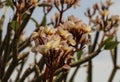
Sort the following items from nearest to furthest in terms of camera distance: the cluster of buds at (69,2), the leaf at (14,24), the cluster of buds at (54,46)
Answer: the cluster of buds at (54,46), the leaf at (14,24), the cluster of buds at (69,2)

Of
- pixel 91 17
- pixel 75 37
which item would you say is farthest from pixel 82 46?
pixel 91 17

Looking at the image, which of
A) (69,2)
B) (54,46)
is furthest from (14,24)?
(54,46)

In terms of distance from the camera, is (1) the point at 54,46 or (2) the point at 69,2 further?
Result: (2) the point at 69,2

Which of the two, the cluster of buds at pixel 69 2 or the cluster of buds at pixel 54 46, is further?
the cluster of buds at pixel 69 2

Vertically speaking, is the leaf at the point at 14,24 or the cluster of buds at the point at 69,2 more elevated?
the leaf at the point at 14,24


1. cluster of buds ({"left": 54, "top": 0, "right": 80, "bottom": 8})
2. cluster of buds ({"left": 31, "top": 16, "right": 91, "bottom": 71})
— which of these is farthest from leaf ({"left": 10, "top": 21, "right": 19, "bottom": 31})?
cluster of buds ({"left": 31, "top": 16, "right": 91, "bottom": 71})

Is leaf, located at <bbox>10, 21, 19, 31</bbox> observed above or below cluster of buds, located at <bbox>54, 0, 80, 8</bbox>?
above

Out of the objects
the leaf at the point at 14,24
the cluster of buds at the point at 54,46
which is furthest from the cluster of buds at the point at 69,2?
the cluster of buds at the point at 54,46

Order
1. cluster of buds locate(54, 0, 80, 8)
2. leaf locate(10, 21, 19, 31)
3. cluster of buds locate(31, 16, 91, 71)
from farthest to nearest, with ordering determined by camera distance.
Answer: cluster of buds locate(54, 0, 80, 8)
leaf locate(10, 21, 19, 31)
cluster of buds locate(31, 16, 91, 71)

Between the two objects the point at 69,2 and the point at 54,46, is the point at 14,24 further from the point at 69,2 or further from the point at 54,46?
the point at 54,46

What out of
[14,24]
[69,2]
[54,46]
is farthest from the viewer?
[69,2]

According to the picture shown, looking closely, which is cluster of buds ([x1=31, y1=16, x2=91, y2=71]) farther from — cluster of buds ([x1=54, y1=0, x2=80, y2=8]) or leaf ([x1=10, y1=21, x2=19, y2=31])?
cluster of buds ([x1=54, y1=0, x2=80, y2=8])

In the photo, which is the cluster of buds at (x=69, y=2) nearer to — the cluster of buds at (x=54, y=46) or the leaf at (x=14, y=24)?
the leaf at (x=14, y=24)
